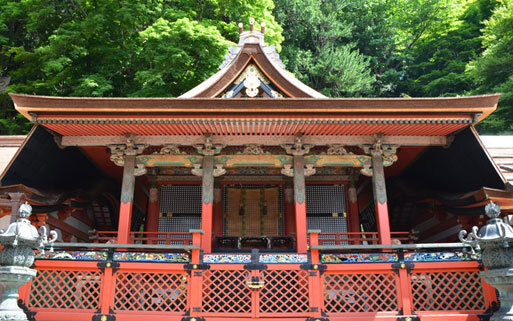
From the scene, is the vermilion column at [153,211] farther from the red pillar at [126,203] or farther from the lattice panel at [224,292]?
the lattice panel at [224,292]

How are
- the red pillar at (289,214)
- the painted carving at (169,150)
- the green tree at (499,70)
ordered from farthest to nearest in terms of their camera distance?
the green tree at (499,70) → the red pillar at (289,214) → the painted carving at (169,150)

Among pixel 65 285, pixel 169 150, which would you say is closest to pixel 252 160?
pixel 169 150

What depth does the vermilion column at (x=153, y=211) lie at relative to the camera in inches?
452

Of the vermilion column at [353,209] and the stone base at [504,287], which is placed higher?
the vermilion column at [353,209]

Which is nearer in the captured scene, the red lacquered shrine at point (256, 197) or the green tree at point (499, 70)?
the red lacquered shrine at point (256, 197)

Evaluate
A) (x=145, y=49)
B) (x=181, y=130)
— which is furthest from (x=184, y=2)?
(x=181, y=130)

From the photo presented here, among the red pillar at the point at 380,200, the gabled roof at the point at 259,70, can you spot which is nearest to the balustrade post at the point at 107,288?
the gabled roof at the point at 259,70

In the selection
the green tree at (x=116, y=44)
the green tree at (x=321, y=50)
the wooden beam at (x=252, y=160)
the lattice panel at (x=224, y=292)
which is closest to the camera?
the lattice panel at (x=224, y=292)

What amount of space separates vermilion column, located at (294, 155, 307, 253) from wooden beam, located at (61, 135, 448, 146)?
2.00ft

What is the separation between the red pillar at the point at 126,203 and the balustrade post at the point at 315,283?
4.19 meters

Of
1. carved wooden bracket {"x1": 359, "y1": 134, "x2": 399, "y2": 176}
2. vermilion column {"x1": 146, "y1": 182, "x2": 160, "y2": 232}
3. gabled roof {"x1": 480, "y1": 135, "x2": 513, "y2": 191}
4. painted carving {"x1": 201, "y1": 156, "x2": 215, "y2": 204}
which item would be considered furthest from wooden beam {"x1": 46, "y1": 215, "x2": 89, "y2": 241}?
gabled roof {"x1": 480, "y1": 135, "x2": 513, "y2": 191}

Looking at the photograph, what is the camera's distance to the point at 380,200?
877 cm

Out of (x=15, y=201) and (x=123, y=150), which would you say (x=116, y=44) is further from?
(x=15, y=201)

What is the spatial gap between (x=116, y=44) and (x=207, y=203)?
1494 centimetres
